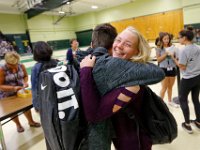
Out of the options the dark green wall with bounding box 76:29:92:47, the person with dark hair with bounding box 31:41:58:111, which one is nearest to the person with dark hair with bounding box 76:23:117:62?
the person with dark hair with bounding box 31:41:58:111

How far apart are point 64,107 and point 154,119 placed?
0.49 metres

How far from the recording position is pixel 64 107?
806mm

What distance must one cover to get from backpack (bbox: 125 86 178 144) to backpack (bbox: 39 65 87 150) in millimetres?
316

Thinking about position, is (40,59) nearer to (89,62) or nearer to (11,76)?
(11,76)

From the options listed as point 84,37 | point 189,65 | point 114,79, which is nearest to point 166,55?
point 189,65

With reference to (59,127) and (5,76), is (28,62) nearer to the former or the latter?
(5,76)

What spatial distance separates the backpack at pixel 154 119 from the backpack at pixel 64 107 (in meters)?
0.32

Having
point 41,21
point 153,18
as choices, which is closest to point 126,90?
point 153,18

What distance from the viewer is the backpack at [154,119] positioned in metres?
0.94

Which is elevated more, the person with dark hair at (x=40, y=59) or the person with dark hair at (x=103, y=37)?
the person with dark hair at (x=103, y=37)

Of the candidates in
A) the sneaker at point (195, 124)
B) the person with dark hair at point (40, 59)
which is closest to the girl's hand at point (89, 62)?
the person with dark hair at point (40, 59)

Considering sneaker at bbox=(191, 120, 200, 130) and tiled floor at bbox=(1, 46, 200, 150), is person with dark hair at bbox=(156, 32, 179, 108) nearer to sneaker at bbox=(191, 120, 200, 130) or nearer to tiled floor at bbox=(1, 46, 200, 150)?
tiled floor at bbox=(1, 46, 200, 150)

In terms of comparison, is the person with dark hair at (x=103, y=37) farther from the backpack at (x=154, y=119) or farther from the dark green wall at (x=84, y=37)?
the dark green wall at (x=84, y=37)

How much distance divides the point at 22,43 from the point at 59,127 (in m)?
Answer: 9.14
